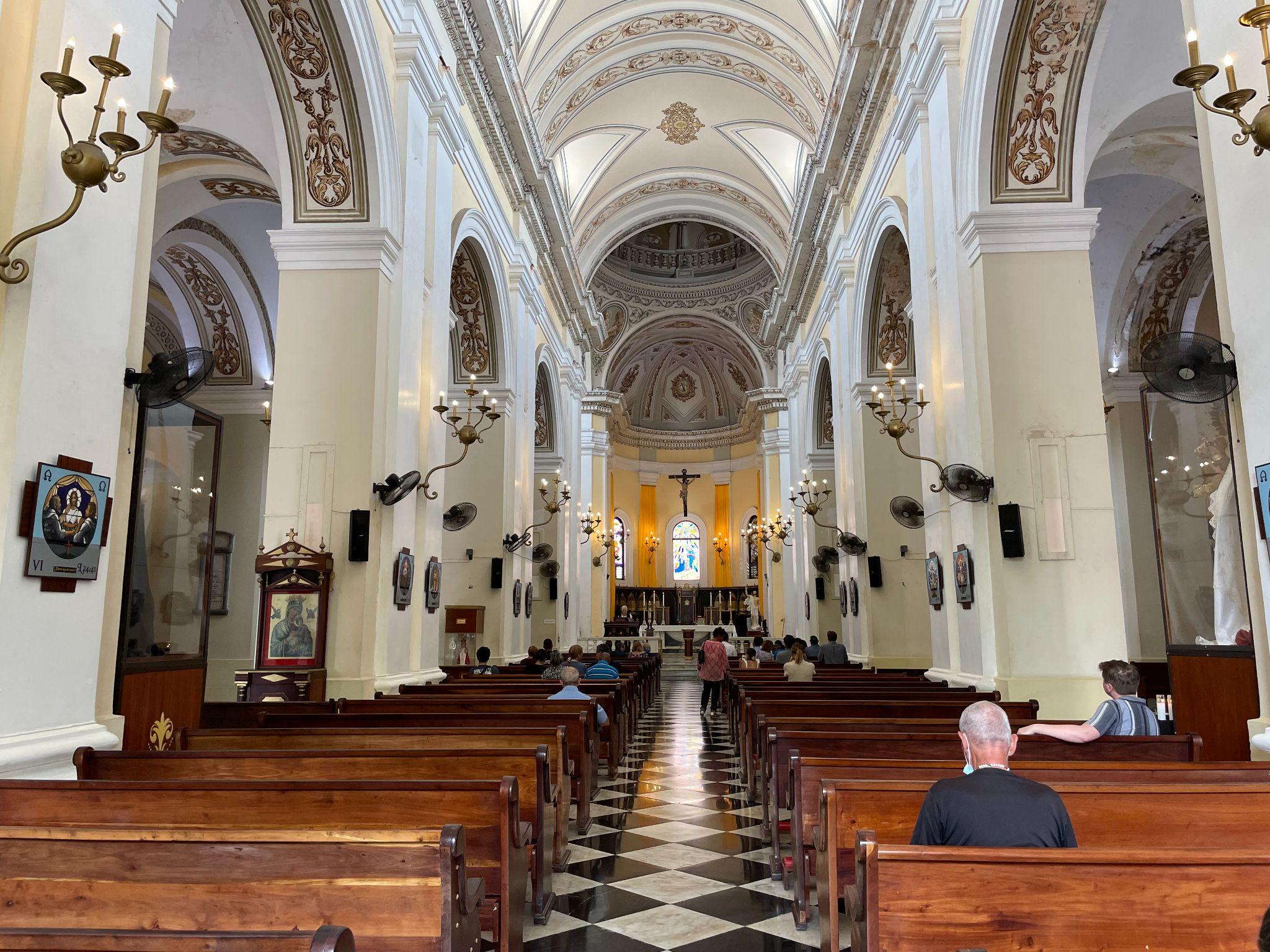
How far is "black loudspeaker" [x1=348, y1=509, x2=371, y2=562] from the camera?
7.08 meters

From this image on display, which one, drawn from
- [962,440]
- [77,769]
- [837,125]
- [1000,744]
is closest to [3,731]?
[77,769]

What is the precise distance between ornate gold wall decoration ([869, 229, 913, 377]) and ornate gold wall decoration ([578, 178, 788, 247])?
786 centimetres

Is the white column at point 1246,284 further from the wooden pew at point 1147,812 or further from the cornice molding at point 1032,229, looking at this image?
the cornice molding at point 1032,229

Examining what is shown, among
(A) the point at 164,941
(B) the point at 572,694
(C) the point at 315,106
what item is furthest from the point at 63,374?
(C) the point at 315,106

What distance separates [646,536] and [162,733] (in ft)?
85.2

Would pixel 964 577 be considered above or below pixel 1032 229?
below

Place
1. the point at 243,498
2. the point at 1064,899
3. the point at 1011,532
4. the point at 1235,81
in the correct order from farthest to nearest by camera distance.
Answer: the point at 243,498 → the point at 1011,532 → the point at 1235,81 → the point at 1064,899

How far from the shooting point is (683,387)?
102ft

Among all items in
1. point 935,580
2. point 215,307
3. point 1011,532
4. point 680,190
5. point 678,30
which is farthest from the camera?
point 680,190

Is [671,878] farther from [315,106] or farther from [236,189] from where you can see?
[236,189]

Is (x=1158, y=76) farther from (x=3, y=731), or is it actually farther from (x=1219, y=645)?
(x=3, y=731)

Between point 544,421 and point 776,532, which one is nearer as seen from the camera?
point 544,421

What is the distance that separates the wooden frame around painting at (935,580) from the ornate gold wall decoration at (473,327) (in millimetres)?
6681

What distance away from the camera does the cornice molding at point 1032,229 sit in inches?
283
